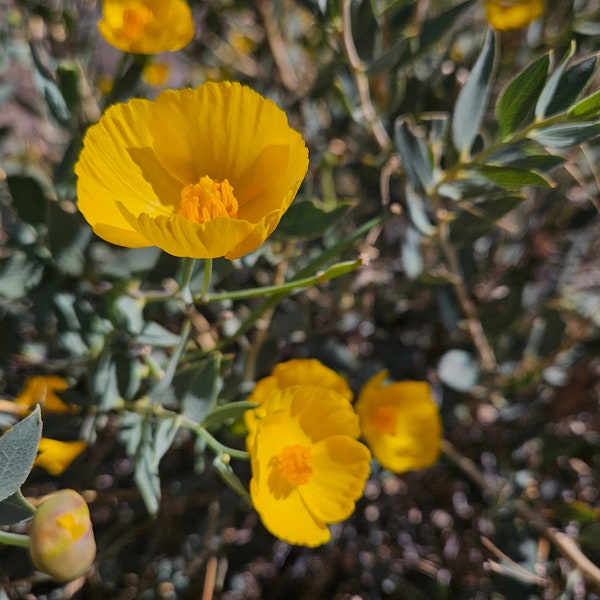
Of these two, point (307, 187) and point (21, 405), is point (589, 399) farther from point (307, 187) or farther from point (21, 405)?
point (21, 405)

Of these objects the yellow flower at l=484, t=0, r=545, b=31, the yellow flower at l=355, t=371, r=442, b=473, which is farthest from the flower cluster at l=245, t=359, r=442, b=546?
the yellow flower at l=484, t=0, r=545, b=31

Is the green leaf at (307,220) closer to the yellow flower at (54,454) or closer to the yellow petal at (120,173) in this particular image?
the yellow petal at (120,173)

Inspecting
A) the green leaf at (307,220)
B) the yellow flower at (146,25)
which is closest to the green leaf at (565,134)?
the green leaf at (307,220)

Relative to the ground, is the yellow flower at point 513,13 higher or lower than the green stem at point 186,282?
higher

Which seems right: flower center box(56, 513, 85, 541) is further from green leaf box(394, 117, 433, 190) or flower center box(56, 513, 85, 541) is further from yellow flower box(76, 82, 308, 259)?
green leaf box(394, 117, 433, 190)

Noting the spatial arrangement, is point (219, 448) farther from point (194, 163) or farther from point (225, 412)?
point (194, 163)
